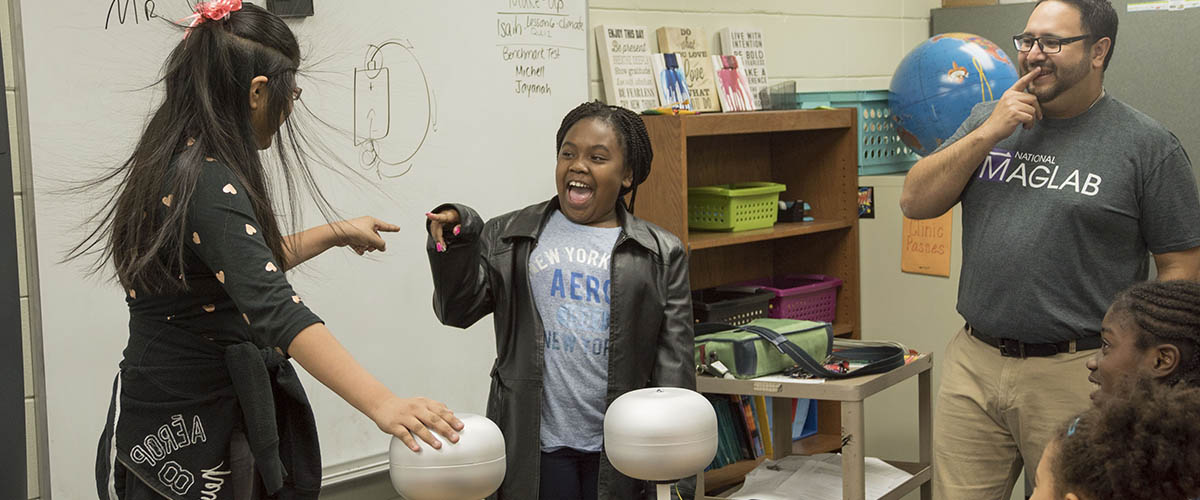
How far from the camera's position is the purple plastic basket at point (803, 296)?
3396 millimetres

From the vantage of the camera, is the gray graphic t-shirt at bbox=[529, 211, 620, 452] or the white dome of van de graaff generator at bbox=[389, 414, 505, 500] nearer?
the white dome of van de graaff generator at bbox=[389, 414, 505, 500]

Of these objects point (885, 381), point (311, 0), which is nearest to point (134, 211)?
point (311, 0)

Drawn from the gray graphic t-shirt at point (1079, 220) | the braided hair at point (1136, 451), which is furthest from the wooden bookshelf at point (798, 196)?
the braided hair at point (1136, 451)

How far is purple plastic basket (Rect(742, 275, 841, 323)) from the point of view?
3.40m

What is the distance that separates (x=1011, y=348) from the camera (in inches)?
92.6

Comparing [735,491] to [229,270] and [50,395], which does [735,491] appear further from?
[229,270]

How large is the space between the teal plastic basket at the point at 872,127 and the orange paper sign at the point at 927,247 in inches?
14.8

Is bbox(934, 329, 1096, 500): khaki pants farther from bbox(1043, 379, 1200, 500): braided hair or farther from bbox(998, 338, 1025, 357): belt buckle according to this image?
bbox(1043, 379, 1200, 500): braided hair

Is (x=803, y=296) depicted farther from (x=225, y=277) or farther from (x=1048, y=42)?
(x=225, y=277)

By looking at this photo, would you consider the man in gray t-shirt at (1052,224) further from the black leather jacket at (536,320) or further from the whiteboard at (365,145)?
the whiteboard at (365,145)

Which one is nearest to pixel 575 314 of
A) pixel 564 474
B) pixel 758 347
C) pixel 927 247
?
pixel 564 474

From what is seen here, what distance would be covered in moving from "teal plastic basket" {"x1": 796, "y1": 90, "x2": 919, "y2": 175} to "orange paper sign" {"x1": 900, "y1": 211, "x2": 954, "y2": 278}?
1.23ft

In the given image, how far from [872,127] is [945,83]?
38cm

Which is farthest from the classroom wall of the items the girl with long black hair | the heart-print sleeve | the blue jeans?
the blue jeans
